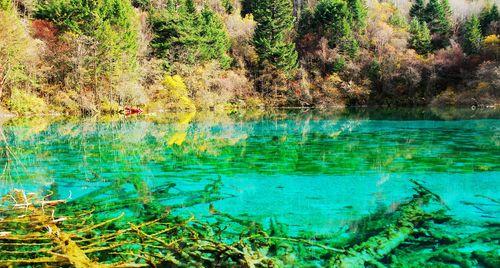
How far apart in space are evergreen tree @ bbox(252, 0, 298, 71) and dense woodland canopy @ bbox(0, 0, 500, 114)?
0.41 ft

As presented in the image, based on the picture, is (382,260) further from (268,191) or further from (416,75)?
(416,75)

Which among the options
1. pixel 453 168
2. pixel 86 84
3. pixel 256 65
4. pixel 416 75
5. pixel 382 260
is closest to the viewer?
pixel 382 260

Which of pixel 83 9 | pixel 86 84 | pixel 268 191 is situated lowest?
pixel 268 191

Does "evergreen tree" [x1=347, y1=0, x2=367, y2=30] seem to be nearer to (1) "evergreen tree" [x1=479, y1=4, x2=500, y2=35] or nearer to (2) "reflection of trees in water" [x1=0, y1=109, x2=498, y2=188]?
(1) "evergreen tree" [x1=479, y1=4, x2=500, y2=35]

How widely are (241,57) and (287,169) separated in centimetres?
4574

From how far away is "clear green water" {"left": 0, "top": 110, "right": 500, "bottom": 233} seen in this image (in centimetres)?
708

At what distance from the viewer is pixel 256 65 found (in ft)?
179

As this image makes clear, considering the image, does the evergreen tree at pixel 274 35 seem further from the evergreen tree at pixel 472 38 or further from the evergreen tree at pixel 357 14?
the evergreen tree at pixel 472 38

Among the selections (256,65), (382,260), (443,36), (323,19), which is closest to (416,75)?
(443,36)

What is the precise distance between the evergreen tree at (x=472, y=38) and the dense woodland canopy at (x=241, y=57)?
0.12 metres

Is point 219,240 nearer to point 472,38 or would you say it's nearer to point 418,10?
point 472,38

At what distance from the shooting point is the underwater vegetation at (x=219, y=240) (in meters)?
4.18

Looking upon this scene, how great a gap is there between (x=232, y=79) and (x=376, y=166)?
132 ft

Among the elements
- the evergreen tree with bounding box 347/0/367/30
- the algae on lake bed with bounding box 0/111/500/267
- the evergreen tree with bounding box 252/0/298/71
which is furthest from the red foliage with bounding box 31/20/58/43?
the evergreen tree with bounding box 347/0/367/30
